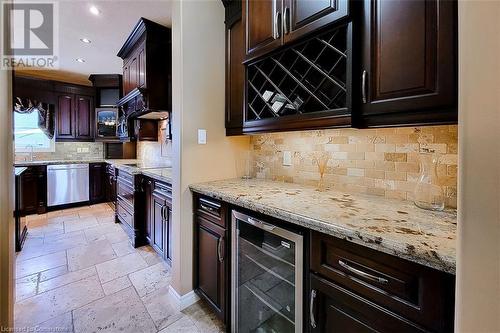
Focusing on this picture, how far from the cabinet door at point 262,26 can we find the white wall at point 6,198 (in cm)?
128

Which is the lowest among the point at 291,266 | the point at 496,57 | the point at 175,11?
the point at 291,266

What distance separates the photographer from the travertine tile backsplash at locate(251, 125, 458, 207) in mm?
1136

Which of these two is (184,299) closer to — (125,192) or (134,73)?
(125,192)

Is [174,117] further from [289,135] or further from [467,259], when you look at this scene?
[467,259]

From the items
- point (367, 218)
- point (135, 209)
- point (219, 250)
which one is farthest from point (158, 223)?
point (367, 218)

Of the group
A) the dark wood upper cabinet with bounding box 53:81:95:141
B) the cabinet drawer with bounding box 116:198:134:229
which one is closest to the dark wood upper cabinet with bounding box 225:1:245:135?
the cabinet drawer with bounding box 116:198:134:229

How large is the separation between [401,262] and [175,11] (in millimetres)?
2099

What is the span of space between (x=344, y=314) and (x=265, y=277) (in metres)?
0.52

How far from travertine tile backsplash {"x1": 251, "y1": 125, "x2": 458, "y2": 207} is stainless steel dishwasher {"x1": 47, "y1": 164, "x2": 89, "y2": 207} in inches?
184

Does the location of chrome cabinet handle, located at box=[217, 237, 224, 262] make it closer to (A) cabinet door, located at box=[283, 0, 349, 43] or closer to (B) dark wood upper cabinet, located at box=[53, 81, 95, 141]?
(A) cabinet door, located at box=[283, 0, 349, 43]

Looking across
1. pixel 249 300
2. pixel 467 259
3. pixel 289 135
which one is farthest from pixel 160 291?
pixel 467 259

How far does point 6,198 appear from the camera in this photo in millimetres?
825

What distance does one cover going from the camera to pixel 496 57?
Answer: 0.41m

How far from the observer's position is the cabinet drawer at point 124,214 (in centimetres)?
299
